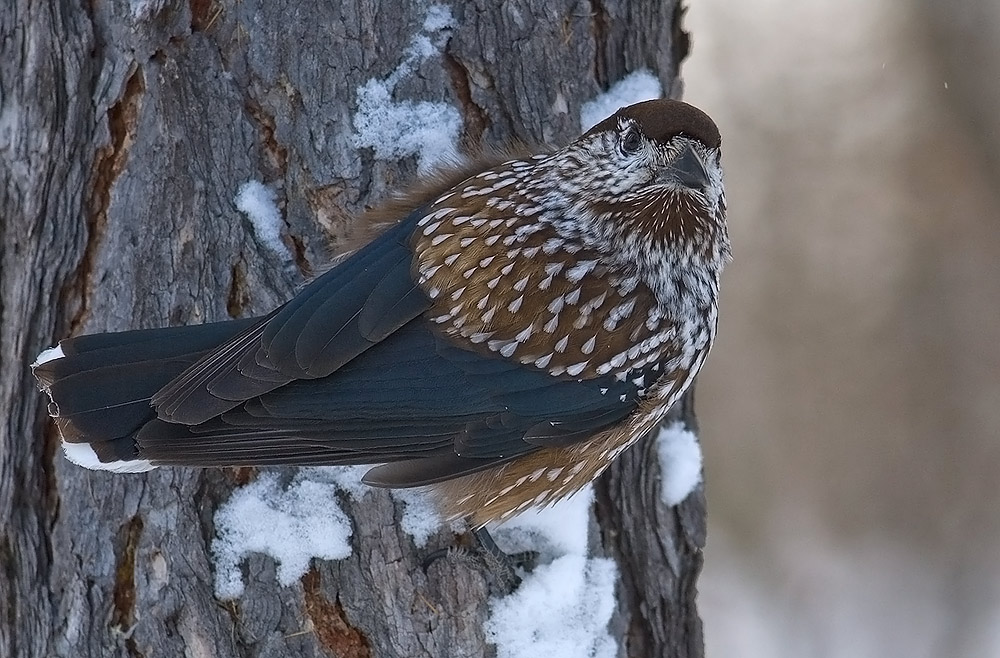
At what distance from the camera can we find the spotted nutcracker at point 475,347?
2406mm

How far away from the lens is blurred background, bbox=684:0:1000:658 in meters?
6.62

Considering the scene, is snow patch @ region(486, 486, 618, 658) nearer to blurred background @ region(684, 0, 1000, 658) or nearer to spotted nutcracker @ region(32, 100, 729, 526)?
spotted nutcracker @ region(32, 100, 729, 526)


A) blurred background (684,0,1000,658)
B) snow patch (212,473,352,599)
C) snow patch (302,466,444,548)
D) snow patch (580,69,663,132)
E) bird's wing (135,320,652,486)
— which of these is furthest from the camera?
blurred background (684,0,1000,658)

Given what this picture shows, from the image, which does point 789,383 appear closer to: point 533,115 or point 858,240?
point 858,240

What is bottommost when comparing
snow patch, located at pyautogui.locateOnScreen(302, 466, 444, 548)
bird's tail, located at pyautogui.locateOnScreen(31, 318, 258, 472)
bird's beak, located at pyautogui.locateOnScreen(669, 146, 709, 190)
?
snow patch, located at pyautogui.locateOnScreen(302, 466, 444, 548)

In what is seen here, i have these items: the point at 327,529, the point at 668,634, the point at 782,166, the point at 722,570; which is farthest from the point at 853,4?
the point at 327,529

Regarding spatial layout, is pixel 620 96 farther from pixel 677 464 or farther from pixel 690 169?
pixel 677 464

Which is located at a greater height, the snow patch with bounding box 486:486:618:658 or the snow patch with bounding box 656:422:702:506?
the snow patch with bounding box 656:422:702:506

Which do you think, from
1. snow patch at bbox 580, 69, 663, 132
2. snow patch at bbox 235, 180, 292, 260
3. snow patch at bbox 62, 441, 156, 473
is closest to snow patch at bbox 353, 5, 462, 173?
snow patch at bbox 235, 180, 292, 260

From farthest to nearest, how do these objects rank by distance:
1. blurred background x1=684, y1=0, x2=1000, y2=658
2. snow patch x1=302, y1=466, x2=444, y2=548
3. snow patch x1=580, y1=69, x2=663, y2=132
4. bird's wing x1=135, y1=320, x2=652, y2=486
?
blurred background x1=684, y1=0, x2=1000, y2=658 < snow patch x1=580, y1=69, x2=663, y2=132 < snow patch x1=302, y1=466, x2=444, y2=548 < bird's wing x1=135, y1=320, x2=652, y2=486

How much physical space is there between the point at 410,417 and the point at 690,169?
95 cm

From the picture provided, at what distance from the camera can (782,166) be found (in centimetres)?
673

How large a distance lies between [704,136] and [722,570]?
17.2ft

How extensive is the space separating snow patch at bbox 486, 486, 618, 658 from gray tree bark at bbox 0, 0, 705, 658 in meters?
0.11
